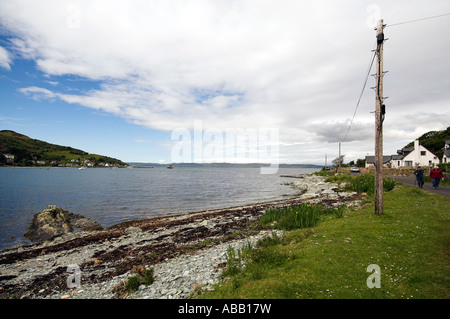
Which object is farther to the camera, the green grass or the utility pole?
the utility pole

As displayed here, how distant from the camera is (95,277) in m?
10.3

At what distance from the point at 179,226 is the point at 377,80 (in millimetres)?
18758

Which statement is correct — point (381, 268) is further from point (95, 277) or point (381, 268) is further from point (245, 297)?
point (95, 277)

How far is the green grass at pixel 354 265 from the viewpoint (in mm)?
5871

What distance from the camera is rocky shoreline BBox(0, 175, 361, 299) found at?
8.62 m

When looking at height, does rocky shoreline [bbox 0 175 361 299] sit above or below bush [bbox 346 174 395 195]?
below

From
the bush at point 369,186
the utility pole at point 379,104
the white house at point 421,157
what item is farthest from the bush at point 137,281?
the white house at point 421,157

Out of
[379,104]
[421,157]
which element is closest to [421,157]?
[421,157]

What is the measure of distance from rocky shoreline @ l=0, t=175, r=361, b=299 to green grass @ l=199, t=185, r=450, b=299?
6.08 ft

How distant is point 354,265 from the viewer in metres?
7.20

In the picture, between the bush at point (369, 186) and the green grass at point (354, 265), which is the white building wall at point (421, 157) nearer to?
the bush at point (369, 186)

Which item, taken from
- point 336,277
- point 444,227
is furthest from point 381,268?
point 444,227

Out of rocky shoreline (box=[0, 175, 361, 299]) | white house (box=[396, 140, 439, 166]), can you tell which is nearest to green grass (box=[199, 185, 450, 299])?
rocky shoreline (box=[0, 175, 361, 299])

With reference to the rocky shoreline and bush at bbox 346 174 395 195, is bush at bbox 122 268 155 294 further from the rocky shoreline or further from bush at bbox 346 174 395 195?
bush at bbox 346 174 395 195
